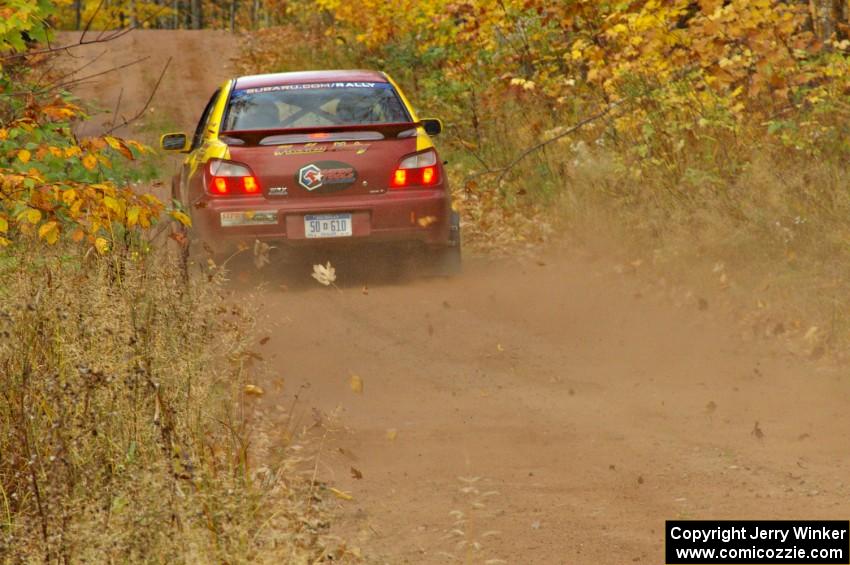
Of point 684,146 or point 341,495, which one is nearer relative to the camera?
point 341,495

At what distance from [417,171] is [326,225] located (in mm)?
864

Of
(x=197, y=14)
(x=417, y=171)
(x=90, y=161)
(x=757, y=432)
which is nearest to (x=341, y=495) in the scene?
(x=90, y=161)

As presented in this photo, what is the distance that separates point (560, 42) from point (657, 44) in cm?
423

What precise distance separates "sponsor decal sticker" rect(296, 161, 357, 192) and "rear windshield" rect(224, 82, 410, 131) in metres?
0.56

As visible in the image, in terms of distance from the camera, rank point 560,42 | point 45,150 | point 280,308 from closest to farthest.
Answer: point 45,150 → point 280,308 → point 560,42

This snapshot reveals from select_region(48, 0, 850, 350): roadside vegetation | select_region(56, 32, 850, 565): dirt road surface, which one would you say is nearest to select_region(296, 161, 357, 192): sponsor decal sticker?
select_region(56, 32, 850, 565): dirt road surface

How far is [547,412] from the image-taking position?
718 cm

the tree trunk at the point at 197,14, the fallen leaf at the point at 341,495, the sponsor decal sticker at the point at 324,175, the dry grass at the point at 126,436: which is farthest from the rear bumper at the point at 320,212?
the tree trunk at the point at 197,14

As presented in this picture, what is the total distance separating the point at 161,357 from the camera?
612cm

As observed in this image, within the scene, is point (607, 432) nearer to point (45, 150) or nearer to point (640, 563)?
point (640, 563)

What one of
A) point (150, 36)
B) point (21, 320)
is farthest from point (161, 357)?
point (150, 36)

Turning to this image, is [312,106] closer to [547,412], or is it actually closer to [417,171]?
[417,171]

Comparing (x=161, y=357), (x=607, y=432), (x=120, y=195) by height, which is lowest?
(x=607, y=432)

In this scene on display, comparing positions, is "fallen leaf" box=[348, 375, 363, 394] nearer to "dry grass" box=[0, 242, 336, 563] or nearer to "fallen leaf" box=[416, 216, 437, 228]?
"dry grass" box=[0, 242, 336, 563]
